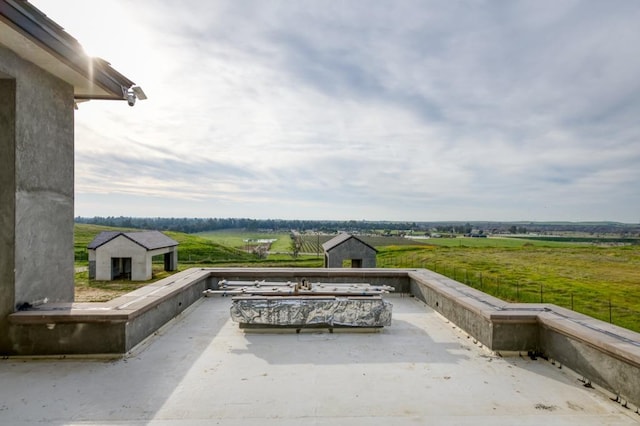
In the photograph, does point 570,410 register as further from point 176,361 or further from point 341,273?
point 341,273

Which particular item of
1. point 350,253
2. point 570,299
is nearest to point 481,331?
point 350,253

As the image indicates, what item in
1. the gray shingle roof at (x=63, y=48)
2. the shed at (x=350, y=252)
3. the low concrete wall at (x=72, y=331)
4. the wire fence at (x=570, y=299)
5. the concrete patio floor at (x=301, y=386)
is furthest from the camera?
the shed at (x=350, y=252)

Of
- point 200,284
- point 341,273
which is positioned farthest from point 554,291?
point 200,284

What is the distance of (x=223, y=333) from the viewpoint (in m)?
5.32

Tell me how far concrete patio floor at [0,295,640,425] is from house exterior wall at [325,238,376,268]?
1295cm

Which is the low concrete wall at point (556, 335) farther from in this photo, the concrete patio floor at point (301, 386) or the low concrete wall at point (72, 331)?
the low concrete wall at point (72, 331)

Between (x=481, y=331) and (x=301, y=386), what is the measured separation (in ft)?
8.77

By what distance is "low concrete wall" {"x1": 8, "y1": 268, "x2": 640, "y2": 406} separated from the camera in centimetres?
351

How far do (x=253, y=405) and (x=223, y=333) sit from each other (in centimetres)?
228

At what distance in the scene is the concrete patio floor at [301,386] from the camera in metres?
3.02

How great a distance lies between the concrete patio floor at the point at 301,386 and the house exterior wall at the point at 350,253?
510 inches

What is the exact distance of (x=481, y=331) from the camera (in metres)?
4.87

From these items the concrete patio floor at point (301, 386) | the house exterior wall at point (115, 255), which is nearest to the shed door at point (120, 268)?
the house exterior wall at point (115, 255)

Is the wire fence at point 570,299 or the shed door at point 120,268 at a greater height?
the shed door at point 120,268
